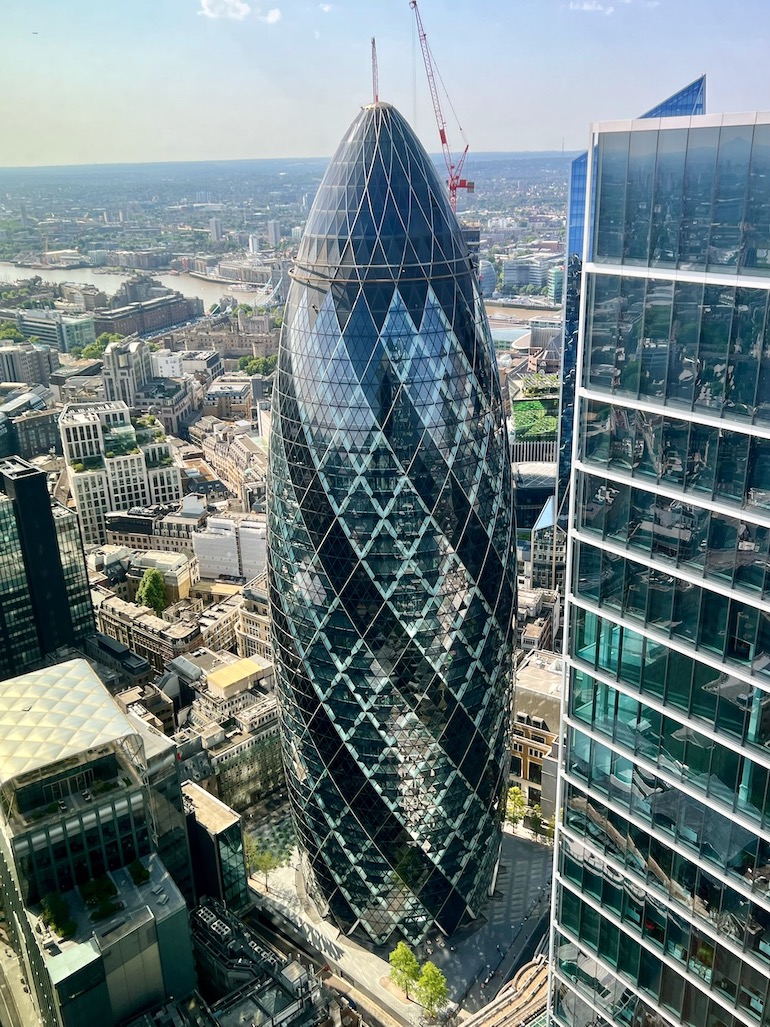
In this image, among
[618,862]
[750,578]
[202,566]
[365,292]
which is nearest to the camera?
[750,578]

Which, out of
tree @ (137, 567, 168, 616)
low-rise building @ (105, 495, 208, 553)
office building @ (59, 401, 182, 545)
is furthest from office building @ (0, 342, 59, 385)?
tree @ (137, 567, 168, 616)

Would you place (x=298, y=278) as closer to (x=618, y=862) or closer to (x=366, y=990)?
(x=618, y=862)

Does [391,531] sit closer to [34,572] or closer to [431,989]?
[431,989]

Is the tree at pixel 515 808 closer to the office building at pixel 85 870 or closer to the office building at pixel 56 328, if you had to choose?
the office building at pixel 85 870

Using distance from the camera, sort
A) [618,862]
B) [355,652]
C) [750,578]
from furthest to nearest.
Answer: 1. [355,652]
2. [618,862]
3. [750,578]

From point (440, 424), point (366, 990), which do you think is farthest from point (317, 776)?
point (440, 424)

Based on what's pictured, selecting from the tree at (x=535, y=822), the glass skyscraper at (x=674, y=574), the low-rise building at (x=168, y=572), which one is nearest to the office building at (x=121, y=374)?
the low-rise building at (x=168, y=572)

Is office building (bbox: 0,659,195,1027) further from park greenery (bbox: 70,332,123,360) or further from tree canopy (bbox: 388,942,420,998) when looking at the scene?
park greenery (bbox: 70,332,123,360)
